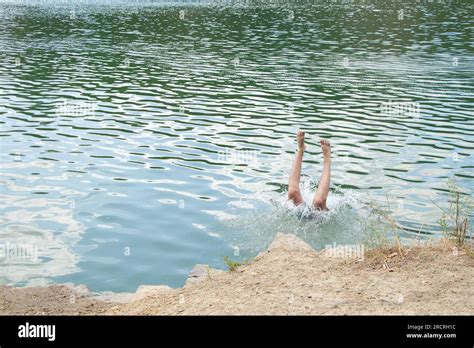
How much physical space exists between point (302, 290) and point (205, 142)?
12.1 metres

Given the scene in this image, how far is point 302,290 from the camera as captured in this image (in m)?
9.31

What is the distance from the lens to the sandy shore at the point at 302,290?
28.4 ft

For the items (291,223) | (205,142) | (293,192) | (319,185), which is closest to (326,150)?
(319,185)

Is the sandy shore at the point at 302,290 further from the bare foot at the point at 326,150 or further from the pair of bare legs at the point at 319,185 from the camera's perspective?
the bare foot at the point at 326,150

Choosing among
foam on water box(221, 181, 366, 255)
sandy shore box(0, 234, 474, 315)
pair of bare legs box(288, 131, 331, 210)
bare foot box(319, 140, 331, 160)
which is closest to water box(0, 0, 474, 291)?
foam on water box(221, 181, 366, 255)

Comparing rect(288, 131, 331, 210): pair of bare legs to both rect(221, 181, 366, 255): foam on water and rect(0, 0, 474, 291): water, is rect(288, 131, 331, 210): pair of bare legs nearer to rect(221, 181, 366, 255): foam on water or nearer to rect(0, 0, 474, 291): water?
rect(221, 181, 366, 255): foam on water

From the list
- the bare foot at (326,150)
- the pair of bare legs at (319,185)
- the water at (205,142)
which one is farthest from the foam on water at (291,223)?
the bare foot at (326,150)

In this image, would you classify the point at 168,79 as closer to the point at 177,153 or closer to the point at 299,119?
the point at 299,119

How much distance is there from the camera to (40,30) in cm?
5334

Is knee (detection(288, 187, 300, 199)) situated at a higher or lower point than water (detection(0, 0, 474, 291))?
higher

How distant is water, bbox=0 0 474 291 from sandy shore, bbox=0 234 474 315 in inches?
49.8

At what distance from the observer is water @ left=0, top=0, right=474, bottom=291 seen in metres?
13.8

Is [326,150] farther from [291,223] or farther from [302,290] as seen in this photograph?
[302,290]

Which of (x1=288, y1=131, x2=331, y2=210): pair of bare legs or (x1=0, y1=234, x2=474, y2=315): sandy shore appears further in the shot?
(x1=288, y1=131, x2=331, y2=210): pair of bare legs
